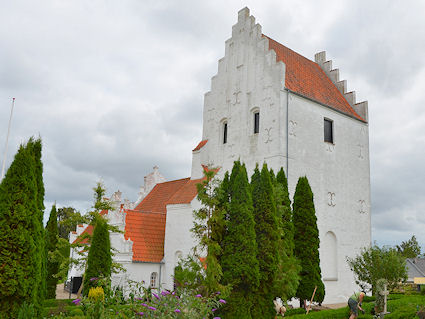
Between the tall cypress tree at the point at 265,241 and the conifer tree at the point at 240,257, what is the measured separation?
0.44 meters

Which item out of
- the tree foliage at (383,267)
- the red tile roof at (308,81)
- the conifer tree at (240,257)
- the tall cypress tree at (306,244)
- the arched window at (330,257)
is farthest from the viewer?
the red tile roof at (308,81)

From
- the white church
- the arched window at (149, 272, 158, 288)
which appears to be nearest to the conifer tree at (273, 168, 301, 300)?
the white church

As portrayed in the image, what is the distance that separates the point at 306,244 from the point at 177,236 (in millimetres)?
8338

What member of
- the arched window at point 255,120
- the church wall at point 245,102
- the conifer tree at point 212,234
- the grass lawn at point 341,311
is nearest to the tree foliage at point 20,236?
the grass lawn at point 341,311

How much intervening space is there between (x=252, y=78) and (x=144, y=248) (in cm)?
1215

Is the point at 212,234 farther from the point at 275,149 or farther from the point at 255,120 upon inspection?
the point at 255,120

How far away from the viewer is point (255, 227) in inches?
540

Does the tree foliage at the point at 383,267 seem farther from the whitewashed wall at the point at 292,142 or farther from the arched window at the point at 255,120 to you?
the arched window at the point at 255,120

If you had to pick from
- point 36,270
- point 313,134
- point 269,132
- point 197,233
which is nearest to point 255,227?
point 197,233

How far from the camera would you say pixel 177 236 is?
22.9 m

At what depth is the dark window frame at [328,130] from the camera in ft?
79.4

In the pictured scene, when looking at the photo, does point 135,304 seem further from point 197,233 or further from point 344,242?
point 344,242

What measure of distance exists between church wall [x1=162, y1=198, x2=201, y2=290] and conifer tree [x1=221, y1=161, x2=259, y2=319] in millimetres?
9645

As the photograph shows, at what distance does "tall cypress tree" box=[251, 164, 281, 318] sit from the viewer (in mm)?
12664
